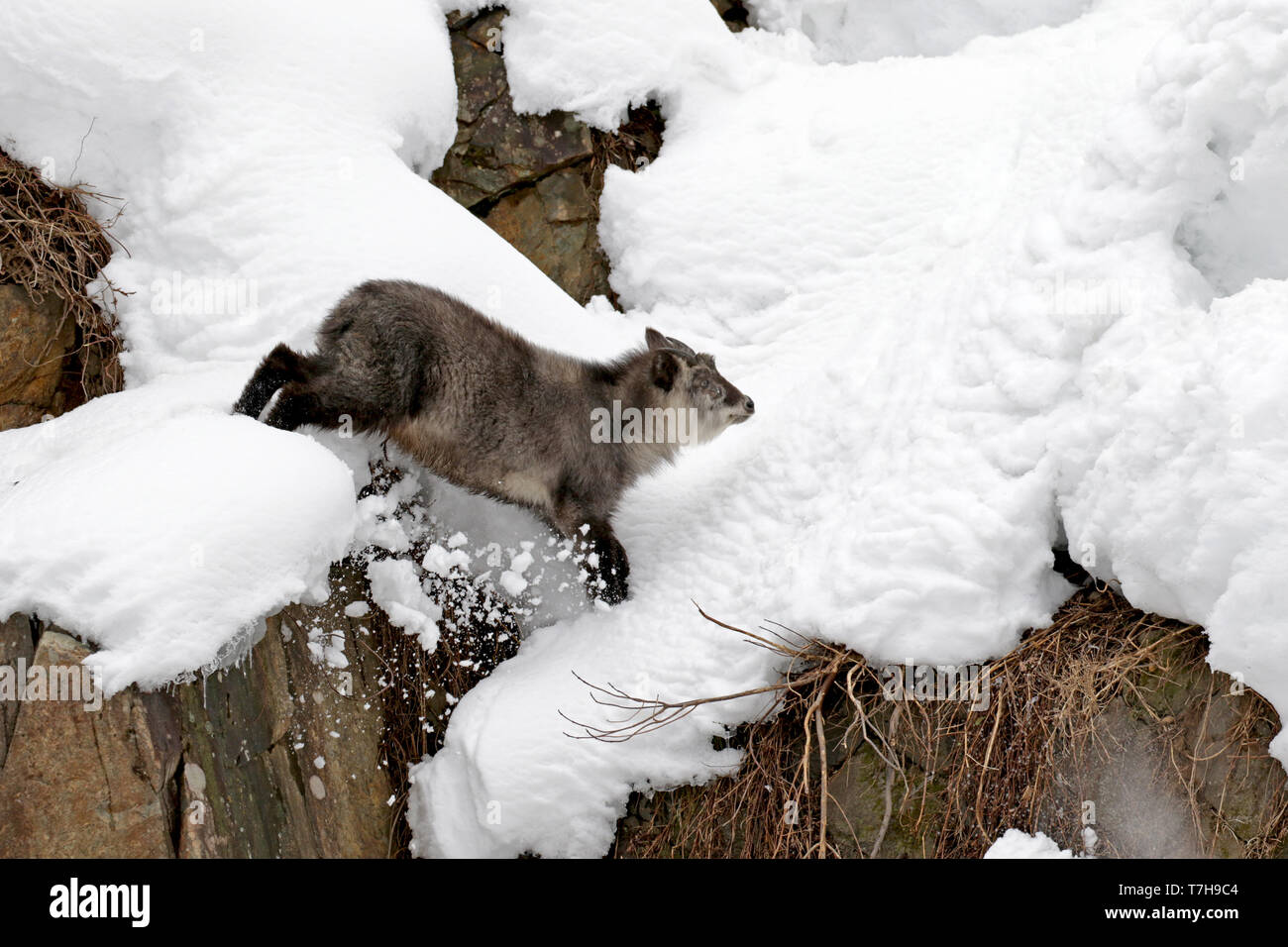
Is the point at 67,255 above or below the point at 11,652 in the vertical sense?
above

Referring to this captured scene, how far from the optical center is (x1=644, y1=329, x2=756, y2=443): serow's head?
491 centimetres

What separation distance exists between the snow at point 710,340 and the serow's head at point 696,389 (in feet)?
0.68

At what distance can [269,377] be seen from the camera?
441cm

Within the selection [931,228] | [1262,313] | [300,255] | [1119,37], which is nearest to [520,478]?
[300,255]

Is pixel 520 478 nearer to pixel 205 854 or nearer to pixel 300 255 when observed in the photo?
pixel 300 255

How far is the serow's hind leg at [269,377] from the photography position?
440 cm

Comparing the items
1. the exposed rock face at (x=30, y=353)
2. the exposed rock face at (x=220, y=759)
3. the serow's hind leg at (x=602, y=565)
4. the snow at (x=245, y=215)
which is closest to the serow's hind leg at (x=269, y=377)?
the snow at (x=245, y=215)

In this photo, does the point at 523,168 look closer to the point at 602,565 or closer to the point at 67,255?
the point at 67,255

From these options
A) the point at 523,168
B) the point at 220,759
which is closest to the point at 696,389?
the point at 523,168

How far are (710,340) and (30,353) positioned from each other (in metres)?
3.23

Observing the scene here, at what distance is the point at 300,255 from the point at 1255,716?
4.20 meters

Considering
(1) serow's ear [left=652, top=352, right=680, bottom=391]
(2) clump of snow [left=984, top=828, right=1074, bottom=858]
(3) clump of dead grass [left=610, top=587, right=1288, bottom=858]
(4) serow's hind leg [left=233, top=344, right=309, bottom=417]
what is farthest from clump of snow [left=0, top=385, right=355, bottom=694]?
(2) clump of snow [left=984, top=828, right=1074, bottom=858]

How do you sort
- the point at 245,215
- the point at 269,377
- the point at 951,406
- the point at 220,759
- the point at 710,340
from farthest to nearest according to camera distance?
1. the point at 710,340
2. the point at 245,215
3. the point at 269,377
4. the point at 951,406
5. the point at 220,759

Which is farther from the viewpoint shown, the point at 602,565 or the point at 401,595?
the point at 602,565
